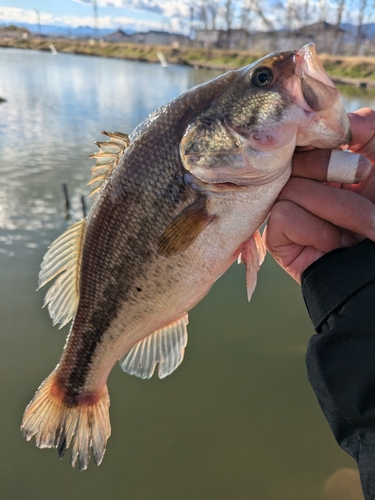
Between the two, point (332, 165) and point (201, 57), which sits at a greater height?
point (332, 165)

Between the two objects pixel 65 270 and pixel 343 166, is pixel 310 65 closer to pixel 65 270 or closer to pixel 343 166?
pixel 343 166

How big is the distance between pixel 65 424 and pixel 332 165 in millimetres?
1724

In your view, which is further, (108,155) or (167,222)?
(108,155)

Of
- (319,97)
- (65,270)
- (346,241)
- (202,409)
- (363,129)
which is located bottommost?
(202,409)

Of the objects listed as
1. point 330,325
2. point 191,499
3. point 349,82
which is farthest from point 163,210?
point 349,82

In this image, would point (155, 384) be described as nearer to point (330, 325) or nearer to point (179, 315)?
point (179, 315)

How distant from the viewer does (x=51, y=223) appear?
7.67m

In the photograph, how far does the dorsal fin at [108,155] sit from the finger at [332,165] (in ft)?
2.55

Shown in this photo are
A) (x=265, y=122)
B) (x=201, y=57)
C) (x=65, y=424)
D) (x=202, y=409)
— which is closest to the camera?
(x=265, y=122)

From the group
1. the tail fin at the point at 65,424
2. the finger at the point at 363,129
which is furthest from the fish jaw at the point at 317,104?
the tail fin at the point at 65,424

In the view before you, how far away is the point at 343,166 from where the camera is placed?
1.34 metres

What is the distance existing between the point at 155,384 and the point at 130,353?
2448 millimetres

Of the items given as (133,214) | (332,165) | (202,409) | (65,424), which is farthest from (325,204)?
(202,409)

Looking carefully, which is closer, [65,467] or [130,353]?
[130,353]
